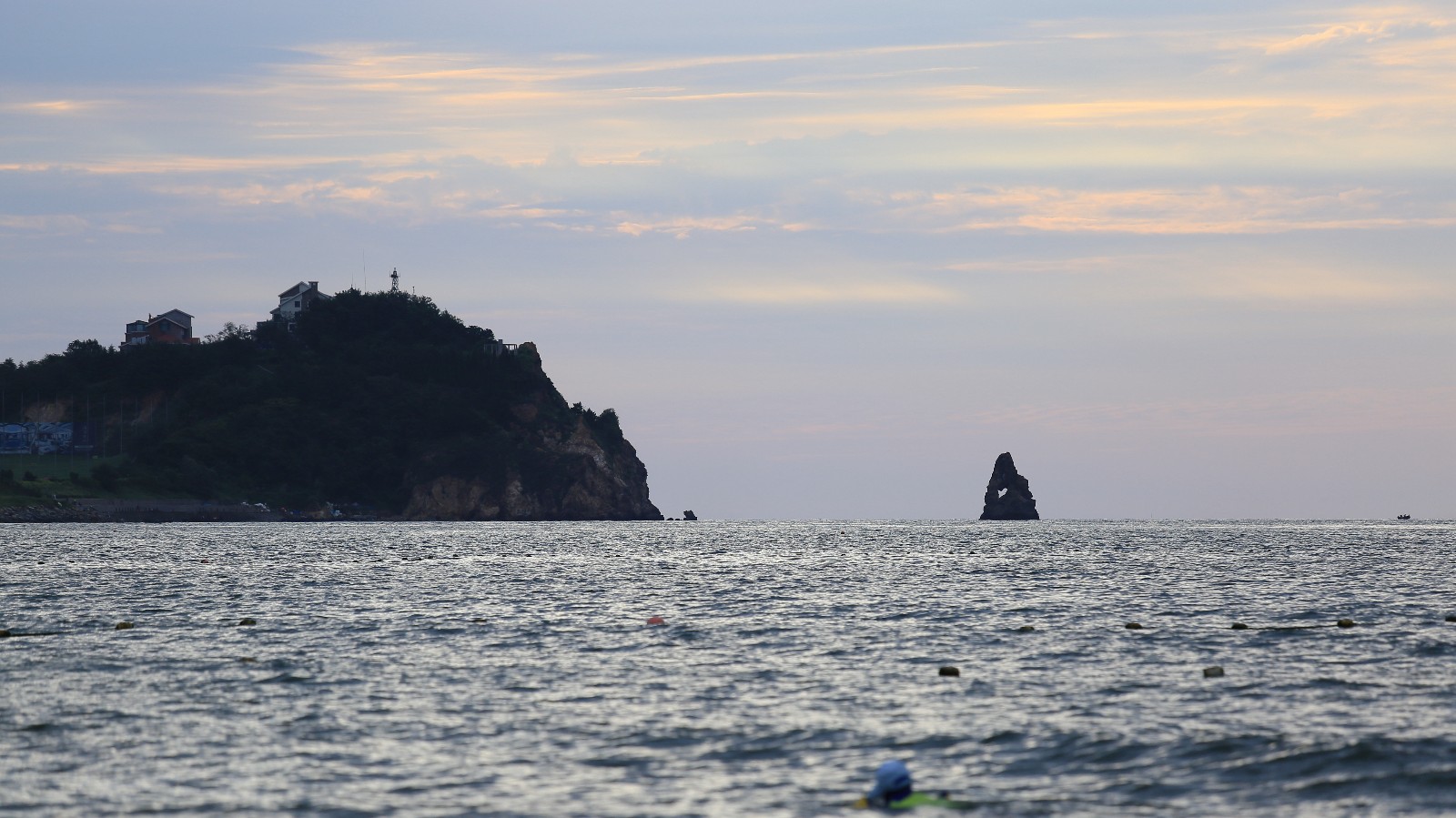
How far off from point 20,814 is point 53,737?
6970 millimetres

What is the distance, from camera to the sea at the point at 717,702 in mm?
23547

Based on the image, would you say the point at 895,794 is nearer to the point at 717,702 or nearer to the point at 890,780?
the point at 890,780

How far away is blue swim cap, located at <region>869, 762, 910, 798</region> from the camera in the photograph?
74.0 ft

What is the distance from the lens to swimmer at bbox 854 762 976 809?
887 inches

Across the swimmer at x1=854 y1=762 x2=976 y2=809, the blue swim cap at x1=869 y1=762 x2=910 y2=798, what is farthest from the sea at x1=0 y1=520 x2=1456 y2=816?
the blue swim cap at x1=869 y1=762 x2=910 y2=798

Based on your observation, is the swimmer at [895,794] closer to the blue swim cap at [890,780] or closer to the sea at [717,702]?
the blue swim cap at [890,780]

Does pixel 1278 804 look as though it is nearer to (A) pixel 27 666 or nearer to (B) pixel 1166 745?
(B) pixel 1166 745

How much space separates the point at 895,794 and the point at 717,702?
34.5 feet

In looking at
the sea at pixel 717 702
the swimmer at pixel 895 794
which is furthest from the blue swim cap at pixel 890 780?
the sea at pixel 717 702

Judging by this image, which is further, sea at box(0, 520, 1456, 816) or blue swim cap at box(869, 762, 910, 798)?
sea at box(0, 520, 1456, 816)

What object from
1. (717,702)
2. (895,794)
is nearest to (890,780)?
(895,794)

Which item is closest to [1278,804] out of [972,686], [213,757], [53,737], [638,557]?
[972,686]

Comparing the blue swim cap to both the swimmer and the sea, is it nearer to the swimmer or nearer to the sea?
the swimmer

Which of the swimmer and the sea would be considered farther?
the sea
